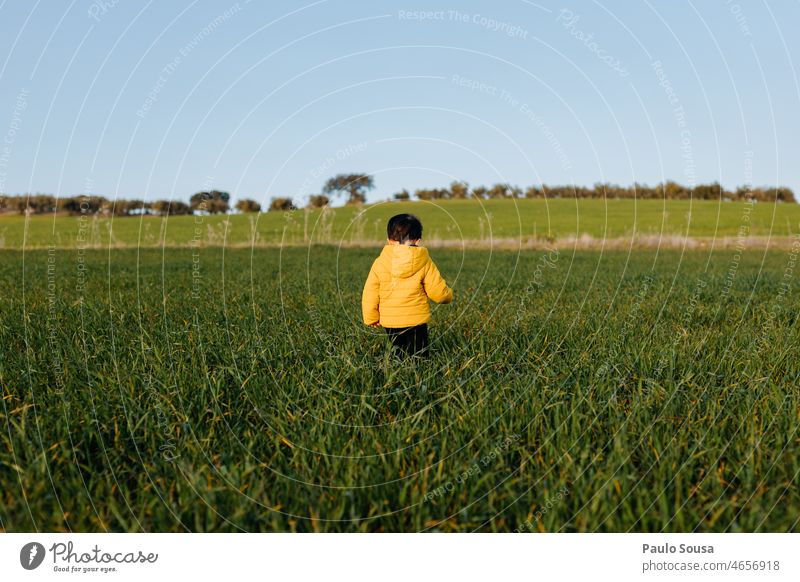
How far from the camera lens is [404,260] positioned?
4.81 meters

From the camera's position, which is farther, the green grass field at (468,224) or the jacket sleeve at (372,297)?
the green grass field at (468,224)

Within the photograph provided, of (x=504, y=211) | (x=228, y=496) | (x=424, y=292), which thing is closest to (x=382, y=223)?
(x=504, y=211)

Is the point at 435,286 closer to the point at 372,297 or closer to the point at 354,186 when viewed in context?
the point at 372,297

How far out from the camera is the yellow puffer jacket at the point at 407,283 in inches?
190

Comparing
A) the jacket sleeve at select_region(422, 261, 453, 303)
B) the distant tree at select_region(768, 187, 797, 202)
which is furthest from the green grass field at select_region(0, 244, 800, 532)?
the distant tree at select_region(768, 187, 797, 202)

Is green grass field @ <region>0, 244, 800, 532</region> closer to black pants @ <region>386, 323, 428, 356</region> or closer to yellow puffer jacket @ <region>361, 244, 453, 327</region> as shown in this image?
black pants @ <region>386, 323, 428, 356</region>

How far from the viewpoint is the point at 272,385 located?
13.1 ft

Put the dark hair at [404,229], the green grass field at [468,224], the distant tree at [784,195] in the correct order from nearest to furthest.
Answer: the dark hair at [404,229], the green grass field at [468,224], the distant tree at [784,195]

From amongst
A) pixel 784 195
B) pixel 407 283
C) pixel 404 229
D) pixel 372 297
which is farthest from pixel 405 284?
pixel 784 195

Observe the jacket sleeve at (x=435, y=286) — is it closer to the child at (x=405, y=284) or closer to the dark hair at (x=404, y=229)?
the child at (x=405, y=284)

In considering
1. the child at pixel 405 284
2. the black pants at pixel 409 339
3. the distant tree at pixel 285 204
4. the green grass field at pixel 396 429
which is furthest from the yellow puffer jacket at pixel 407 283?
the distant tree at pixel 285 204
